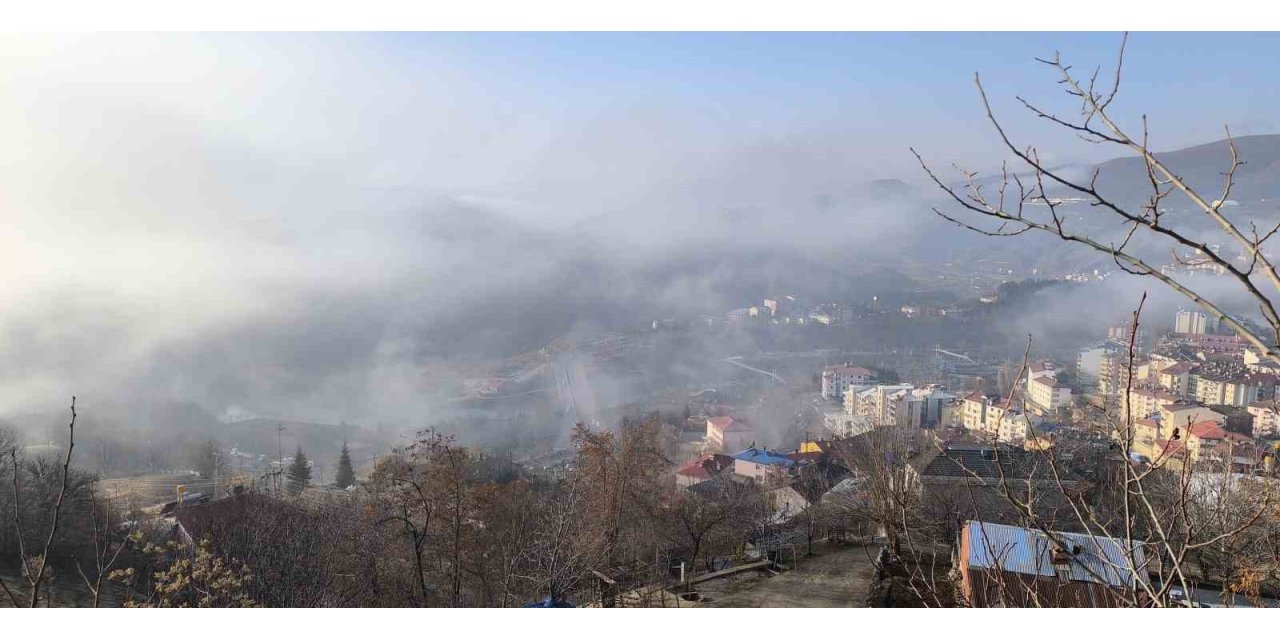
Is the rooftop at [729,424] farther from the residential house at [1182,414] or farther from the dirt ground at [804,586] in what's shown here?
the dirt ground at [804,586]

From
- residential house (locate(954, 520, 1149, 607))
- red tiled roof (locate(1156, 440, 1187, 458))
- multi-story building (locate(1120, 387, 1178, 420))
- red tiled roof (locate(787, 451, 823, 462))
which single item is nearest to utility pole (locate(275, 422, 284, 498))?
red tiled roof (locate(787, 451, 823, 462))

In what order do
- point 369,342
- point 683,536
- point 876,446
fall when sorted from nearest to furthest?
point 683,536 → point 876,446 → point 369,342

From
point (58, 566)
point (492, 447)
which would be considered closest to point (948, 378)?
point (492, 447)

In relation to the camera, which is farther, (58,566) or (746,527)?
(746,527)

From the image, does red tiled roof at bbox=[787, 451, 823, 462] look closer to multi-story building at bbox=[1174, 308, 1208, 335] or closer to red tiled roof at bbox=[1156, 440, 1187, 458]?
multi-story building at bbox=[1174, 308, 1208, 335]

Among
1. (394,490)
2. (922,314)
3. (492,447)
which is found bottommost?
(492,447)

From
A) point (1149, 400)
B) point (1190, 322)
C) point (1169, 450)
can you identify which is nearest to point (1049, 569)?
point (1169, 450)

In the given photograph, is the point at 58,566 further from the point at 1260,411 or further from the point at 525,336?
the point at 525,336

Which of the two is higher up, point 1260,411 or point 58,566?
point 1260,411
